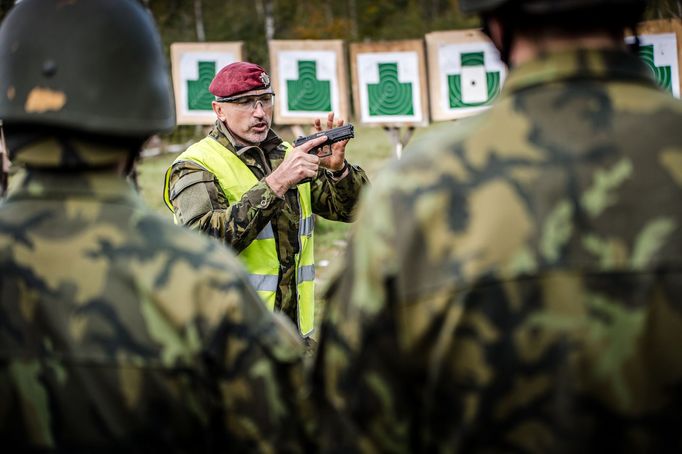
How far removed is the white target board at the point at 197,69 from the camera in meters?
10.5

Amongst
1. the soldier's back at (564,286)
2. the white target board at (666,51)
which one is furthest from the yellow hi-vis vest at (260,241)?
the white target board at (666,51)

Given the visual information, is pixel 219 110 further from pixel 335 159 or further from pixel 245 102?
pixel 335 159

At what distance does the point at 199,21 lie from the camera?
35.0m

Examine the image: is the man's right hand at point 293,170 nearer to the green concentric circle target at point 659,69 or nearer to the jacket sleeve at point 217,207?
the jacket sleeve at point 217,207

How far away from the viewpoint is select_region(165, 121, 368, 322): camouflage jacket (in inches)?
159

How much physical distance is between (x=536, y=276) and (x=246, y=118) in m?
2.84

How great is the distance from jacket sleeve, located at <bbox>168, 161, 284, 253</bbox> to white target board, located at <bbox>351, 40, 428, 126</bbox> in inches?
276

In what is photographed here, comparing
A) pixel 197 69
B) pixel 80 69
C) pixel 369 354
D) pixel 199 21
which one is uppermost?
pixel 199 21

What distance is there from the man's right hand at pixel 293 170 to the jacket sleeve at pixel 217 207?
0.04 meters

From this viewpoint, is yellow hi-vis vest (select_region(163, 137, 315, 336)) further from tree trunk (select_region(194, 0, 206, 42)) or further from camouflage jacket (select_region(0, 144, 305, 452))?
tree trunk (select_region(194, 0, 206, 42))

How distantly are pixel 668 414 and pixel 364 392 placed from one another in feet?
1.59

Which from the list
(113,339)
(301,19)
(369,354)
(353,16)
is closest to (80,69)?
(113,339)

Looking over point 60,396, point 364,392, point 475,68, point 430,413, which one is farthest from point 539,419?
point 475,68

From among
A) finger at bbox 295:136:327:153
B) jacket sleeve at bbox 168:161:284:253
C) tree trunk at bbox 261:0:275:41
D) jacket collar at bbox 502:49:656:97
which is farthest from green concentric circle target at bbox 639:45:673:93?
tree trunk at bbox 261:0:275:41
